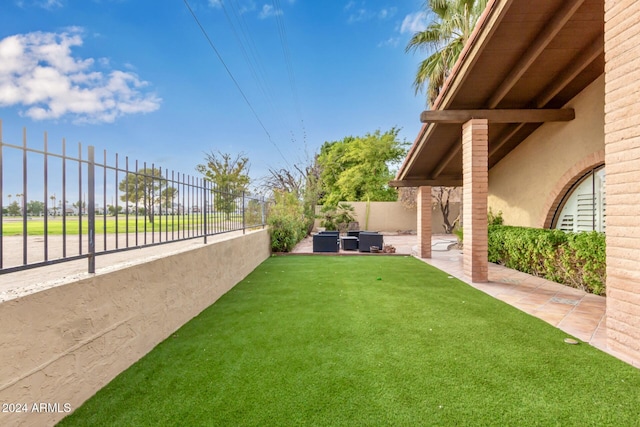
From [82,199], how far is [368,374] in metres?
2.84

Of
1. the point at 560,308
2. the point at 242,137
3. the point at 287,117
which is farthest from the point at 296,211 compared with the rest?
the point at 560,308

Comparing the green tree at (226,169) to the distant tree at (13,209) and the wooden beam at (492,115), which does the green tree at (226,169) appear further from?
the distant tree at (13,209)

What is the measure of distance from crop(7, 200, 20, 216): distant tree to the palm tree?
1262cm

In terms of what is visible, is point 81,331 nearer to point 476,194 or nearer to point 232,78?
point 476,194

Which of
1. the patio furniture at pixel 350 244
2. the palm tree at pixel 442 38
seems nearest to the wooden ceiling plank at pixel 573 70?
the palm tree at pixel 442 38

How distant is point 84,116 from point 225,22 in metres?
5.27

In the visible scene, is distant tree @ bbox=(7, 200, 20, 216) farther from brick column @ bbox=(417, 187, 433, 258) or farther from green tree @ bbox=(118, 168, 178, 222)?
brick column @ bbox=(417, 187, 433, 258)

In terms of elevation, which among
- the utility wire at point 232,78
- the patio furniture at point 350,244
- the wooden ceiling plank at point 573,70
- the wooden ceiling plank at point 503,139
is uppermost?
the utility wire at point 232,78

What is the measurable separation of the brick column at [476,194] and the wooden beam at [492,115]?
15 cm

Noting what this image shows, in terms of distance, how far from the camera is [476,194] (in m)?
6.02

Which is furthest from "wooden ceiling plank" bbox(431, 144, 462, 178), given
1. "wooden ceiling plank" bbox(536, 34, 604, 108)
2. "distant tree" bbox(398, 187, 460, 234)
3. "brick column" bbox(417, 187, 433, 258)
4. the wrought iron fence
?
"distant tree" bbox(398, 187, 460, 234)

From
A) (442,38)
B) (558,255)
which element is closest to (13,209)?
(558,255)

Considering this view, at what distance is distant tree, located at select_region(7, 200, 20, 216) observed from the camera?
1979mm

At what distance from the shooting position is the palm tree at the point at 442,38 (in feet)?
36.9
